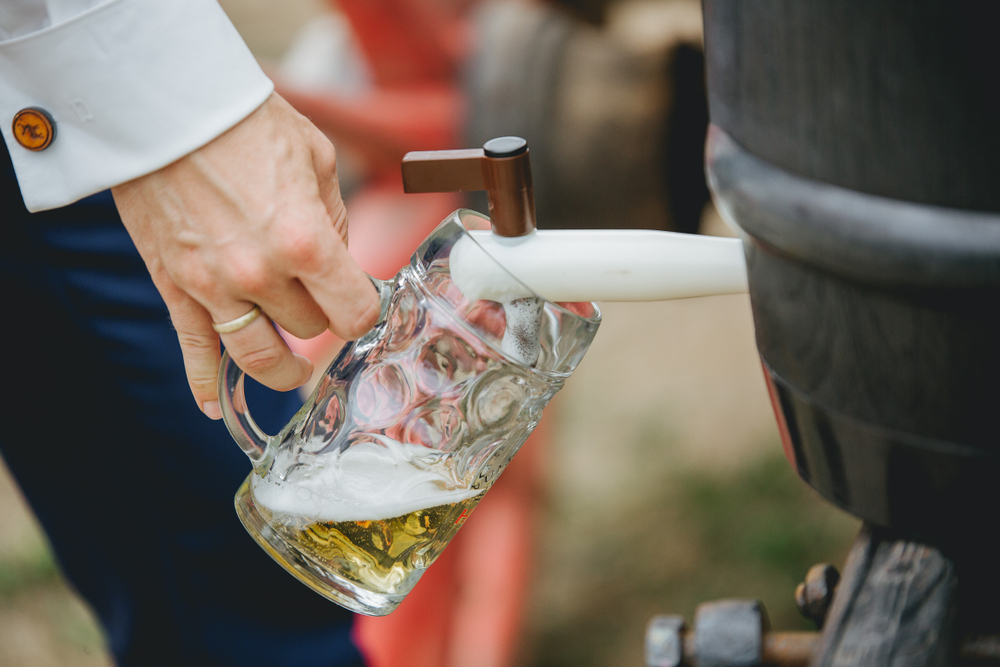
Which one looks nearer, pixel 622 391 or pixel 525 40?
pixel 525 40

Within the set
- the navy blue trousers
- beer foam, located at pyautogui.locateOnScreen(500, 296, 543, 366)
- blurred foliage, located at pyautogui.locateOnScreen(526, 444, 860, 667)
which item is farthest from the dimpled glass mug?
blurred foliage, located at pyautogui.locateOnScreen(526, 444, 860, 667)

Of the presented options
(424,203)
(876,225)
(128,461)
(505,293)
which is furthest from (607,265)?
(424,203)

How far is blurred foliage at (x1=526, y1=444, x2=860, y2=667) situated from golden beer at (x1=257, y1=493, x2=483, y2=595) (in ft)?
3.91

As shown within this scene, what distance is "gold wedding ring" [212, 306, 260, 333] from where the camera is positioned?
62cm

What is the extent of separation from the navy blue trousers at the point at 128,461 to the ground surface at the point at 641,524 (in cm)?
86

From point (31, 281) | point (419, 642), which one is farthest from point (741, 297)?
point (31, 281)

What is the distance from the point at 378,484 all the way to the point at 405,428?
0.04 meters

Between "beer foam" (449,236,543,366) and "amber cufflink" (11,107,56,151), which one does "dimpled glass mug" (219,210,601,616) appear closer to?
"beer foam" (449,236,543,366)

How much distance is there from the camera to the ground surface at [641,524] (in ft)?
5.87

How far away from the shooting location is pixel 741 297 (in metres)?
2.65

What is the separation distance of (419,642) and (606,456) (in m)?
0.78

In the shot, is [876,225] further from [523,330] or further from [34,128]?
[34,128]

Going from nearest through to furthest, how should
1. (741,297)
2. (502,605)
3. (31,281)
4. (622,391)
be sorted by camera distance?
1. (31,281)
2. (502,605)
3. (622,391)
4. (741,297)

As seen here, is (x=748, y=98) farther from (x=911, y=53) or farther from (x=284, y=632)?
(x=284, y=632)
